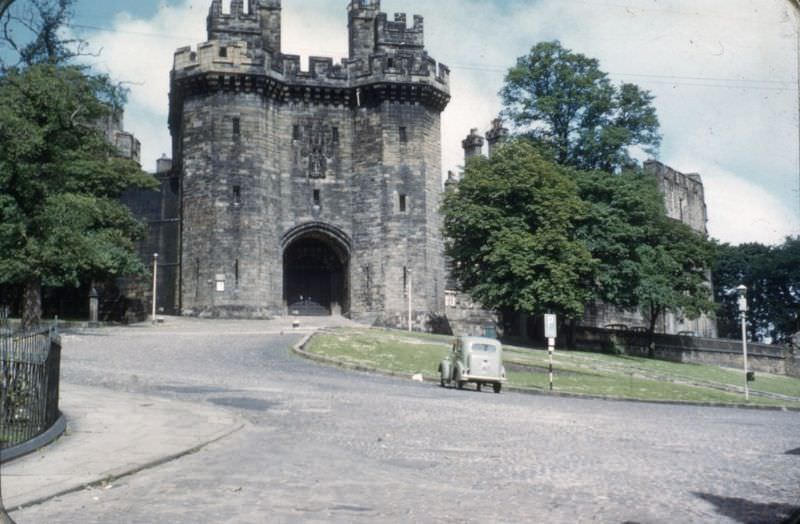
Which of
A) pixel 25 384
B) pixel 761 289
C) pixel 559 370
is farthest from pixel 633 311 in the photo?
pixel 25 384

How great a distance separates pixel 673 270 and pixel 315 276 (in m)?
19.6

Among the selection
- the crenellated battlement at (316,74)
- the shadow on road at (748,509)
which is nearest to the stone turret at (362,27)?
the crenellated battlement at (316,74)

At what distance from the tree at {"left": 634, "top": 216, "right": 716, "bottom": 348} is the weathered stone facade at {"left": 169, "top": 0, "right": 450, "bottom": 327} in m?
10.7

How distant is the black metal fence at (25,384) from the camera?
863 cm

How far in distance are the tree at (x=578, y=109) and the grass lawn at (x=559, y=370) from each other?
12.6m

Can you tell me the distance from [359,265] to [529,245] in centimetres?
1058

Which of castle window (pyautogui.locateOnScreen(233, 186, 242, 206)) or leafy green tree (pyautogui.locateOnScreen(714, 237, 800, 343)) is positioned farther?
leafy green tree (pyautogui.locateOnScreen(714, 237, 800, 343))

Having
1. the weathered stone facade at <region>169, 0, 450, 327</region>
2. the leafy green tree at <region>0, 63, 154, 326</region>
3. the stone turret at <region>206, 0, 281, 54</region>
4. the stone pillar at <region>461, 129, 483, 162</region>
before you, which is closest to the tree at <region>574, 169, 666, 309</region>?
the weathered stone facade at <region>169, 0, 450, 327</region>

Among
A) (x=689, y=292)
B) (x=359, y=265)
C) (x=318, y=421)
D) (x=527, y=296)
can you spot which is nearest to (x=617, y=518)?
(x=318, y=421)

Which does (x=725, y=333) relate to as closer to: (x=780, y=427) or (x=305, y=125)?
(x=305, y=125)

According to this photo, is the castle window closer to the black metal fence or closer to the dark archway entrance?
the dark archway entrance

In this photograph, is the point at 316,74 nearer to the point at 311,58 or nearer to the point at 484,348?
the point at 311,58

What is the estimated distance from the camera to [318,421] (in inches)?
490

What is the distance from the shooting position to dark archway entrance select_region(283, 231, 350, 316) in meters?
44.8
